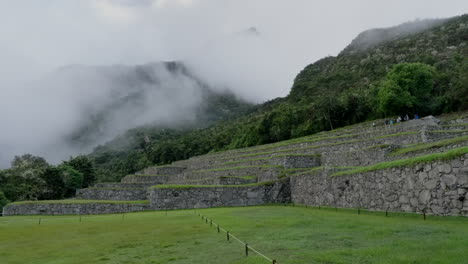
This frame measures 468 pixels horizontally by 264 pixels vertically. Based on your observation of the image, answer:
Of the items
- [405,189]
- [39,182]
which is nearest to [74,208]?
[39,182]

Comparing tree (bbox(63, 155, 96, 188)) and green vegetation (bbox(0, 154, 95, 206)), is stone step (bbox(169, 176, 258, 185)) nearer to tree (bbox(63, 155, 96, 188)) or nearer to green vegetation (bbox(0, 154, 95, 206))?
green vegetation (bbox(0, 154, 95, 206))

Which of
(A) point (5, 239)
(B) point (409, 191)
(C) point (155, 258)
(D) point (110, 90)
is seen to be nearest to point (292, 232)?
(C) point (155, 258)

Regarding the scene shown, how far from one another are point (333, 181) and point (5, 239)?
1248cm

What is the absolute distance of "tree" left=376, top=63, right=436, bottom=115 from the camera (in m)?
38.3

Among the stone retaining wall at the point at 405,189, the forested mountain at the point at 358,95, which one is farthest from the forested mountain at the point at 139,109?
the stone retaining wall at the point at 405,189

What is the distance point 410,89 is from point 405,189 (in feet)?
106

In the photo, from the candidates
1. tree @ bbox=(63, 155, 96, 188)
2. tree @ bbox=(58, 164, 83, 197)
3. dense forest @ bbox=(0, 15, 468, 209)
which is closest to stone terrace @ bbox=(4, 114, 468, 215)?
tree @ bbox=(58, 164, 83, 197)

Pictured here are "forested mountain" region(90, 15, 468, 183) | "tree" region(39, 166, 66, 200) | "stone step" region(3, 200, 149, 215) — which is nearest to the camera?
"stone step" region(3, 200, 149, 215)

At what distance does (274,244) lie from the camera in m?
7.48

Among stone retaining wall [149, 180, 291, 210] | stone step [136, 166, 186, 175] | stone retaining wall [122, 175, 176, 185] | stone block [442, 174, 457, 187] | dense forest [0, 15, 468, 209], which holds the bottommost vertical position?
stone retaining wall [149, 180, 291, 210]

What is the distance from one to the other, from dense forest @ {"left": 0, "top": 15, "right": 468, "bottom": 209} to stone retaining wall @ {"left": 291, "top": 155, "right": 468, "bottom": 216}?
26356 mm

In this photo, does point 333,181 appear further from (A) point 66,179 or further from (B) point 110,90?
(B) point 110,90

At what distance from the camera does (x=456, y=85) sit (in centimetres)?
3791

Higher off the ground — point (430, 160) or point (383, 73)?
point (383, 73)
